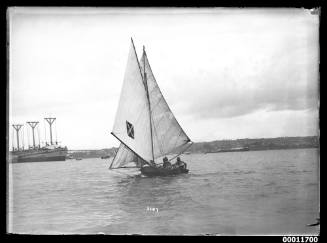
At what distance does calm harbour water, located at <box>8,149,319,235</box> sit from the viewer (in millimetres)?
4371

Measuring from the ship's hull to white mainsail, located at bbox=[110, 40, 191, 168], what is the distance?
0.50m

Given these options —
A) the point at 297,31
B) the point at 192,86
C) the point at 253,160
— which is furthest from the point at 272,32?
the point at 253,160

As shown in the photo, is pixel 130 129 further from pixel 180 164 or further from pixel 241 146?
pixel 241 146

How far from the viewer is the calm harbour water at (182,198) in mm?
4371

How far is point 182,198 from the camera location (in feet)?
14.5

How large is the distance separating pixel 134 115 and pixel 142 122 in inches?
4.1

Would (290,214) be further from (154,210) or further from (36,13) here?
(36,13)

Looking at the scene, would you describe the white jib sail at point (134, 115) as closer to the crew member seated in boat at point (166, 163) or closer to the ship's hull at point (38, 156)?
the crew member seated in boat at point (166, 163)

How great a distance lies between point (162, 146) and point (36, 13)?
1.75 meters

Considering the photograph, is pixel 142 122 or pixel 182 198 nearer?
pixel 182 198
